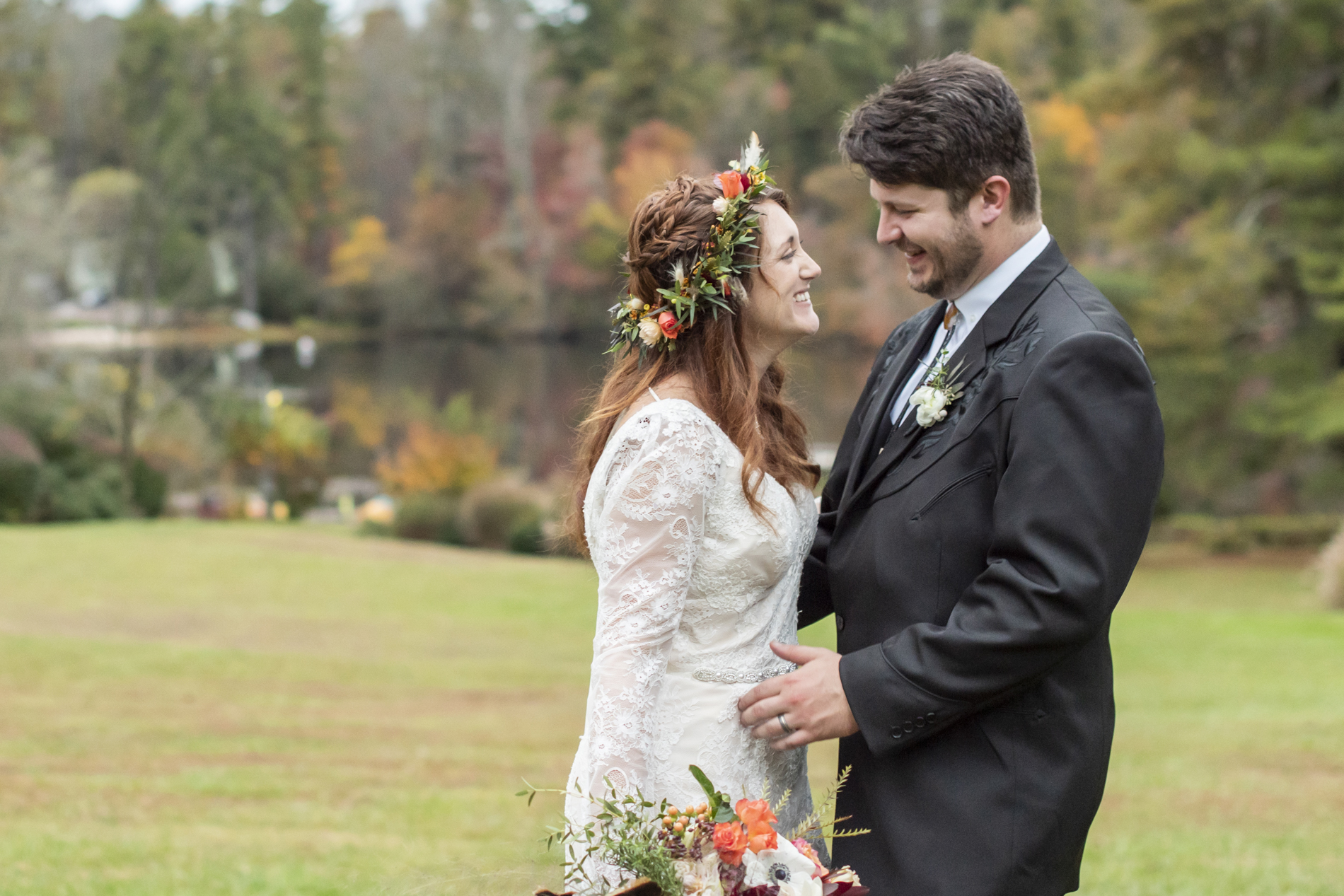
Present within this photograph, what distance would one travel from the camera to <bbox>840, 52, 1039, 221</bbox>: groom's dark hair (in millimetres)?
2475

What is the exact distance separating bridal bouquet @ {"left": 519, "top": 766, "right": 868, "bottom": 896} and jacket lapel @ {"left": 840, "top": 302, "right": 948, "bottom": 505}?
78 centimetres

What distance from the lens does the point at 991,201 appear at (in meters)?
2.58

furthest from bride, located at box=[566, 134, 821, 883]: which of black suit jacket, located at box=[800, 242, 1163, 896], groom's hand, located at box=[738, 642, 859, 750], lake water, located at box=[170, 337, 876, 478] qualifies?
lake water, located at box=[170, 337, 876, 478]

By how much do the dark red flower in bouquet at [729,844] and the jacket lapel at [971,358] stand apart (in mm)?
771

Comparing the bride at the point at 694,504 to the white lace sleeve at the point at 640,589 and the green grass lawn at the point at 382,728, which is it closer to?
the white lace sleeve at the point at 640,589

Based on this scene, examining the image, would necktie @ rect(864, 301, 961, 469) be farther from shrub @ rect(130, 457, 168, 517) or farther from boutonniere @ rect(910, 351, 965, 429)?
shrub @ rect(130, 457, 168, 517)

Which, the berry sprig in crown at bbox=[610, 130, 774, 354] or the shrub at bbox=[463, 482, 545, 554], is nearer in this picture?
the berry sprig in crown at bbox=[610, 130, 774, 354]

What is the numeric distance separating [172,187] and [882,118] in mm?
38313

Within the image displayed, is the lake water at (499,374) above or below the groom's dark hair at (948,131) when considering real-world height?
below

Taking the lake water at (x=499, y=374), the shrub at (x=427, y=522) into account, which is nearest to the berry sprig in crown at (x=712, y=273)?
the shrub at (x=427, y=522)

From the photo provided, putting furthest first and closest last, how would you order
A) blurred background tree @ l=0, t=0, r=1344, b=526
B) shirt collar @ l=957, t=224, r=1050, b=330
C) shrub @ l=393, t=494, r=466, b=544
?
shrub @ l=393, t=494, r=466, b=544
blurred background tree @ l=0, t=0, r=1344, b=526
shirt collar @ l=957, t=224, r=1050, b=330

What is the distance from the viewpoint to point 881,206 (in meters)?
2.66

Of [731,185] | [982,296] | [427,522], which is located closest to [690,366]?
[731,185]

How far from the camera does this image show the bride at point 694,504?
2.55 metres
